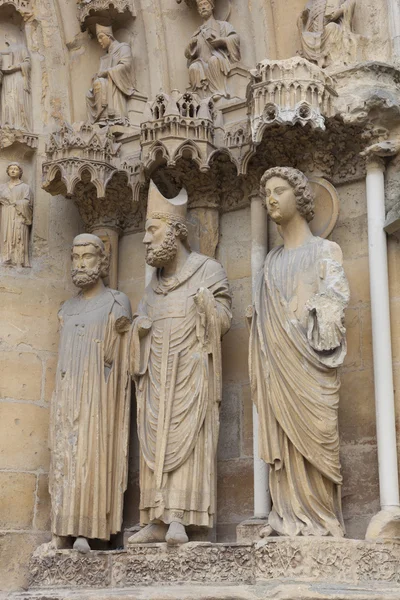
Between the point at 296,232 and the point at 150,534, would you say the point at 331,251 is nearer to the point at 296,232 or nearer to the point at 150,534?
the point at 296,232

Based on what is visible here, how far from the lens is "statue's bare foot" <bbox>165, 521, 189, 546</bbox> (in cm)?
A: 724

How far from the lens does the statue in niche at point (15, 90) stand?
9.08m

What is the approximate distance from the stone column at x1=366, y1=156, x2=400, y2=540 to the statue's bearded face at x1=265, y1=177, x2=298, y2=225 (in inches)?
22.5

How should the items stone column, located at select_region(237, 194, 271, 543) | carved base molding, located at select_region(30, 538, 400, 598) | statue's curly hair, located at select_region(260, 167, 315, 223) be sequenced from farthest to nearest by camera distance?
statue's curly hair, located at select_region(260, 167, 315, 223) < stone column, located at select_region(237, 194, 271, 543) < carved base molding, located at select_region(30, 538, 400, 598)

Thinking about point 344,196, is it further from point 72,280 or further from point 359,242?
point 72,280

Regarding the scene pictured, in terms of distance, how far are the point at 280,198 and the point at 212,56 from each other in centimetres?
165

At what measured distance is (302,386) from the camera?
7074 mm

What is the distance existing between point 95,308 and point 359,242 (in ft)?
6.27

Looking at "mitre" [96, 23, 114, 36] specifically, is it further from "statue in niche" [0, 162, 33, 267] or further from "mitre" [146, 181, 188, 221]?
"mitre" [146, 181, 188, 221]

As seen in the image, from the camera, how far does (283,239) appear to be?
7863 mm

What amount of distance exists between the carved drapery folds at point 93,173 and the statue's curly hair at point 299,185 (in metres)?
1.25

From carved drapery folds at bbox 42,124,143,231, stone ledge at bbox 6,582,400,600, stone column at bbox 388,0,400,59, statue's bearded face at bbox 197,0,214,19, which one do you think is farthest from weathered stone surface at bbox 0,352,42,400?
stone column at bbox 388,0,400,59

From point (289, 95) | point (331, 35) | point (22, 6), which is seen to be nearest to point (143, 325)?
point (289, 95)

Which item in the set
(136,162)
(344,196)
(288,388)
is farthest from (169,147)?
(288,388)
